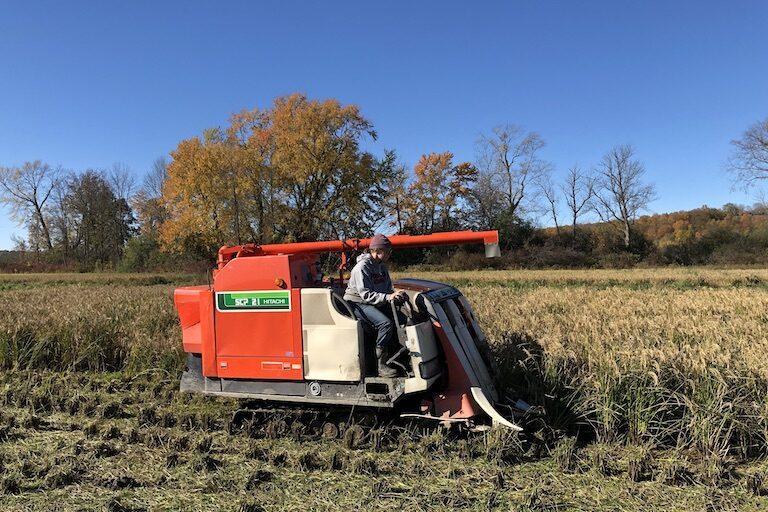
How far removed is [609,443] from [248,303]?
3961mm

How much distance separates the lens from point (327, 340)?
4.97m

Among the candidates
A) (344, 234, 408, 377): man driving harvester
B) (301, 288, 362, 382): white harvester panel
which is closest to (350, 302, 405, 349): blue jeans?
(344, 234, 408, 377): man driving harvester

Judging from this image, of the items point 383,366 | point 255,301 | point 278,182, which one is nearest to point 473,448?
point 383,366

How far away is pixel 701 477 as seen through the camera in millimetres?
4191

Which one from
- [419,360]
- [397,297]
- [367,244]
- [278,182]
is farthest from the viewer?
[278,182]

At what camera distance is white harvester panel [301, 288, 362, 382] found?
4887 mm

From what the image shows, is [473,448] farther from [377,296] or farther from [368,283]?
[368,283]

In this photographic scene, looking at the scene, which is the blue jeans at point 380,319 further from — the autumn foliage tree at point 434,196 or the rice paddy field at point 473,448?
the autumn foliage tree at point 434,196

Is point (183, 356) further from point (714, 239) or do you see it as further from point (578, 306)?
point (714, 239)

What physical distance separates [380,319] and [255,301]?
1376mm

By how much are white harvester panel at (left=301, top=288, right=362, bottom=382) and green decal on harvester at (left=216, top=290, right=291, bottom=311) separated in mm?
230

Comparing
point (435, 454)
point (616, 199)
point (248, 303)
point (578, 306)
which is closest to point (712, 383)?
point (435, 454)

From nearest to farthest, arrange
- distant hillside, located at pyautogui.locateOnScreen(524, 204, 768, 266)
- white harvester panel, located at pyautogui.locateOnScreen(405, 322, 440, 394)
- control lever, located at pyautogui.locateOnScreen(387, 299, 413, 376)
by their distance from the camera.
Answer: white harvester panel, located at pyautogui.locateOnScreen(405, 322, 440, 394) < control lever, located at pyautogui.locateOnScreen(387, 299, 413, 376) < distant hillside, located at pyautogui.locateOnScreen(524, 204, 768, 266)

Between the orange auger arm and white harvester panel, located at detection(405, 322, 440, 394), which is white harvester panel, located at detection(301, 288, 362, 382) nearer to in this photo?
white harvester panel, located at detection(405, 322, 440, 394)
